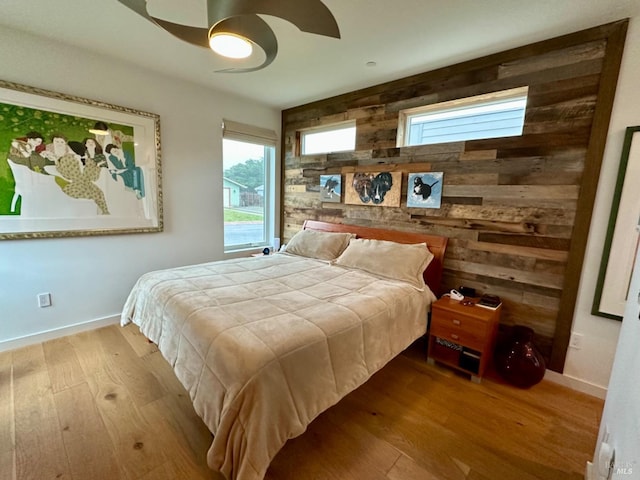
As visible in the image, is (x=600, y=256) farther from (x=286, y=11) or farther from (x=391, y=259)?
(x=286, y=11)

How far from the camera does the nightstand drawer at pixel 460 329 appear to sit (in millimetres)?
2002

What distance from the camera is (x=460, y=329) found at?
209 cm

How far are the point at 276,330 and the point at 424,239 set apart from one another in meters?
1.81

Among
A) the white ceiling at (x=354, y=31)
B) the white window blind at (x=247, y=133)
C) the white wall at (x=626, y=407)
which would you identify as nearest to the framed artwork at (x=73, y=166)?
the white ceiling at (x=354, y=31)

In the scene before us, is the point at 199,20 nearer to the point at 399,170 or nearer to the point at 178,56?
the point at 178,56

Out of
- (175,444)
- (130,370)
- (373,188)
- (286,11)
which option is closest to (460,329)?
(373,188)

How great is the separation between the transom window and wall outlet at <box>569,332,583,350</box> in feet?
8.53

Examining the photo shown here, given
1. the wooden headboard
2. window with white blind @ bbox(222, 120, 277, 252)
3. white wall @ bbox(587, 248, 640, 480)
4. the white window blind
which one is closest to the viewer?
white wall @ bbox(587, 248, 640, 480)

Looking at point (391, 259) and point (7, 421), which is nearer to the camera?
point (7, 421)

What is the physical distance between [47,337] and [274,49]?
10.0 feet

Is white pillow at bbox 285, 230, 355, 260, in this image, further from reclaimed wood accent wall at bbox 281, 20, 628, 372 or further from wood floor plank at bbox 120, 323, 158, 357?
wood floor plank at bbox 120, 323, 158, 357

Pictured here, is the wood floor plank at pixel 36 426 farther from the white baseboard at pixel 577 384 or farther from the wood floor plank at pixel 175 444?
the white baseboard at pixel 577 384

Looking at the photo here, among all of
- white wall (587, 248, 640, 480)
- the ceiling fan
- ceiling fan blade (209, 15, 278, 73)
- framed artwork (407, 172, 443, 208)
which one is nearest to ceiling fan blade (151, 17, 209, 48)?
the ceiling fan

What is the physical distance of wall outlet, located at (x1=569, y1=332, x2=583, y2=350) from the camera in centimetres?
202
